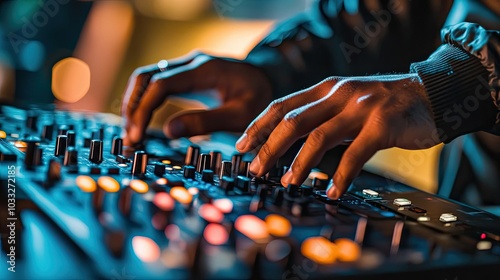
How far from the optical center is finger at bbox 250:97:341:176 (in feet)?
2.67

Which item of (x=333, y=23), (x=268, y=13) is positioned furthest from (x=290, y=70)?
(x=268, y=13)

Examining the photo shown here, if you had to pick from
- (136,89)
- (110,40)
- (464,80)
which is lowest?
(136,89)

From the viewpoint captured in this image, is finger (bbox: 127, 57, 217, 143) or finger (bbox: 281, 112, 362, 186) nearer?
finger (bbox: 281, 112, 362, 186)

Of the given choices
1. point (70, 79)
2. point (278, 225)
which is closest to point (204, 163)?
point (278, 225)

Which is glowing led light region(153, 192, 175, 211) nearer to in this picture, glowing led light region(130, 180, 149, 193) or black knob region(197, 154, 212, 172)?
glowing led light region(130, 180, 149, 193)

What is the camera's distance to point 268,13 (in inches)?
140

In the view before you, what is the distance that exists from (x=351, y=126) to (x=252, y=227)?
0.97 ft

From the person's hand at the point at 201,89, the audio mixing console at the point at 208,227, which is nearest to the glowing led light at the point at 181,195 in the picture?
the audio mixing console at the point at 208,227

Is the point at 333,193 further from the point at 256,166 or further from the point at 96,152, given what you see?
the point at 96,152

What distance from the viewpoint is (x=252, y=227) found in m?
0.57

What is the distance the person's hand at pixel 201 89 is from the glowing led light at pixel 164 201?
585 mm

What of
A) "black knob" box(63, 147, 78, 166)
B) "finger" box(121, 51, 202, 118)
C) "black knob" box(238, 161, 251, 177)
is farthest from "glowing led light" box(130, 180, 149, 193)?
"finger" box(121, 51, 202, 118)

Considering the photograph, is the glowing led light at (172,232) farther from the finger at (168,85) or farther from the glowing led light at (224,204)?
the finger at (168,85)

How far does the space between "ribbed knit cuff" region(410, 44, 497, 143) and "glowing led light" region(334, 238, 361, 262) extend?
14.5 inches
